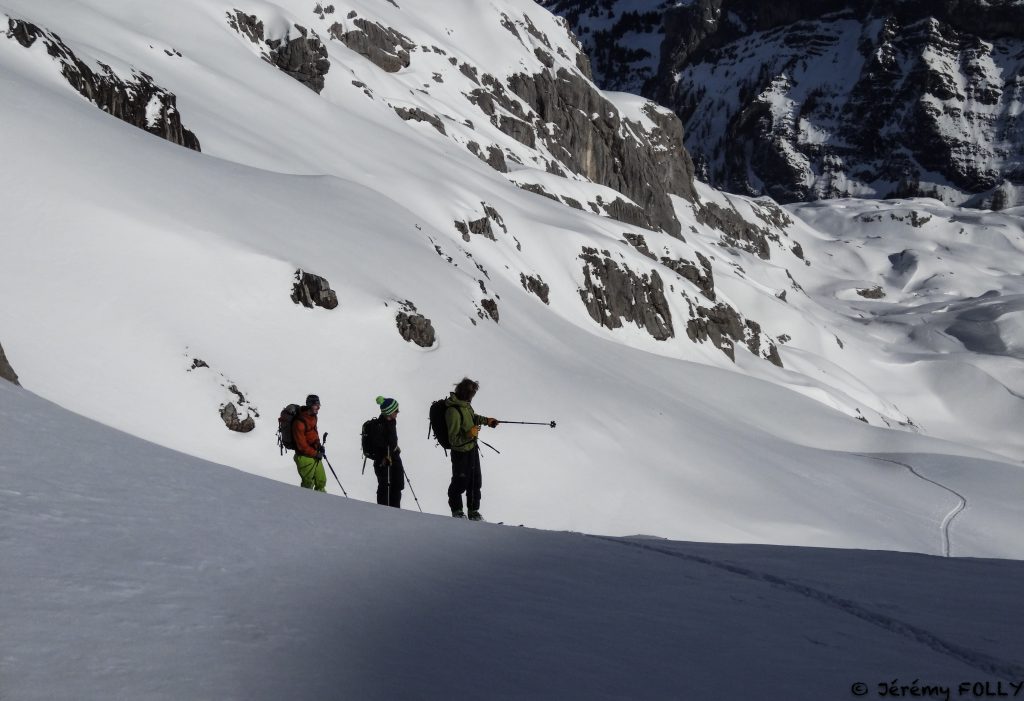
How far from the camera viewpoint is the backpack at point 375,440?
12039mm

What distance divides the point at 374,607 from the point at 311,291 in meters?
15.3

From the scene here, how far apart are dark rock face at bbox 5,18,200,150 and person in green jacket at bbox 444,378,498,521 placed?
18978 millimetres

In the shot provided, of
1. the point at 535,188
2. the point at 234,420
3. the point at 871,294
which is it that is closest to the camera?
the point at 234,420

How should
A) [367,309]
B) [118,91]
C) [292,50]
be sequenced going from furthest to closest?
1. [292,50]
2. [118,91]
3. [367,309]

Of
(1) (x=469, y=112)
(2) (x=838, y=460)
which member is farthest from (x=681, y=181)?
(2) (x=838, y=460)

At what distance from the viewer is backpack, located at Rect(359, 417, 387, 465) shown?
12039 millimetres

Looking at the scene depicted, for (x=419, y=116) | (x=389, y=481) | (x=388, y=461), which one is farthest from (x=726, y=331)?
(x=388, y=461)

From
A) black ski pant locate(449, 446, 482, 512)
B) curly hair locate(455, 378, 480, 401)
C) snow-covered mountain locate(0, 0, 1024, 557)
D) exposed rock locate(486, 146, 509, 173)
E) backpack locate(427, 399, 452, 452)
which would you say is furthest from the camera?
exposed rock locate(486, 146, 509, 173)

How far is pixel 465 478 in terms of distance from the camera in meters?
11.4

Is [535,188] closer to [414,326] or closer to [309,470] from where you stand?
[414,326]

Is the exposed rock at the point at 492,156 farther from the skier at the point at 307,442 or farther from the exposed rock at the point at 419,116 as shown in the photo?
the skier at the point at 307,442

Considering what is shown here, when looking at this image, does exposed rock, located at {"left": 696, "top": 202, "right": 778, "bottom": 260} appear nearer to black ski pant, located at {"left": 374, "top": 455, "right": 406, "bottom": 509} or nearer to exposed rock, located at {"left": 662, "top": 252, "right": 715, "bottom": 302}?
exposed rock, located at {"left": 662, "top": 252, "right": 715, "bottom": 302}

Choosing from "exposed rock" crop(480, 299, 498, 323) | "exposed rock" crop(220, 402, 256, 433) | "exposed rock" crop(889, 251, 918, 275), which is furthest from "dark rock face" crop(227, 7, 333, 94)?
"exposed rock" crop(889, 251, 918, 275)

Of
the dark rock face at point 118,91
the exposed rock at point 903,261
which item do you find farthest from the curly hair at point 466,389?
the exposed rock at point 903,261
